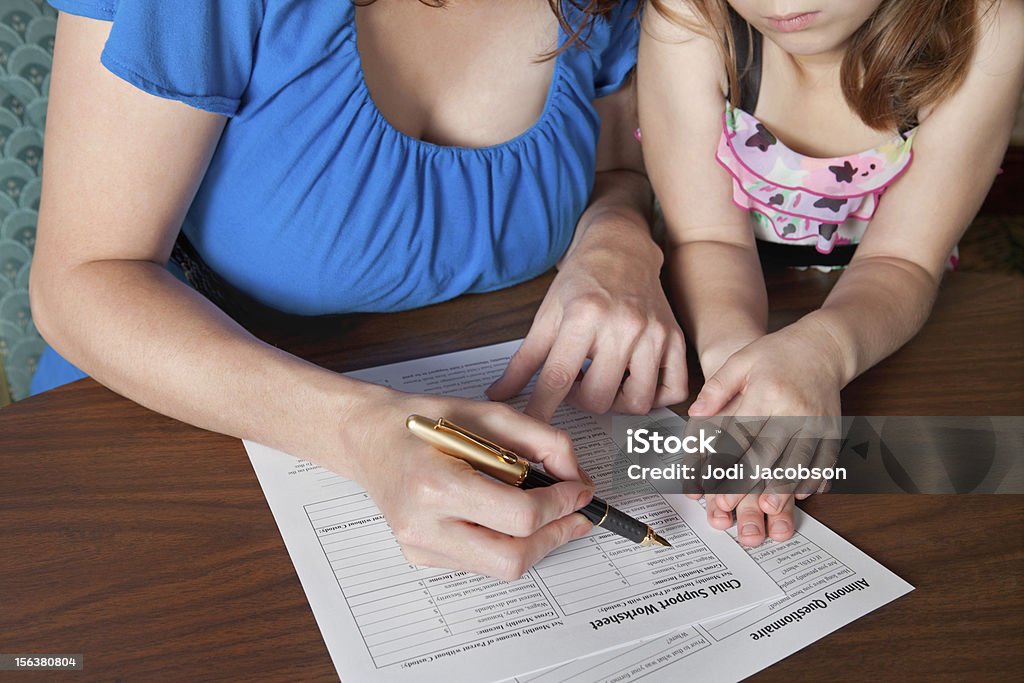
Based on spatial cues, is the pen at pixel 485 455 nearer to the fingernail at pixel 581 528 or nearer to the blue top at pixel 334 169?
the fingernail at pixel 581 528

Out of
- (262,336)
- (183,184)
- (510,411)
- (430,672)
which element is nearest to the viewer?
(430,672)

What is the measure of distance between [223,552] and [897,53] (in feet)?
2.80

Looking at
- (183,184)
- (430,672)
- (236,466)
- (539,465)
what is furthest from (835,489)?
(183,184)

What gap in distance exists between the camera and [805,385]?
34.2 inches

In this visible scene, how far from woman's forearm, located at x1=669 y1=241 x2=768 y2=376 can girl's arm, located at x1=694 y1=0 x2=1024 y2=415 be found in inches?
2.6

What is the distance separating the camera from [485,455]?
2.26 feet

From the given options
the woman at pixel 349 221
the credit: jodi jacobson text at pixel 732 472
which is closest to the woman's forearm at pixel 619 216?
the woman at pixel 349 221

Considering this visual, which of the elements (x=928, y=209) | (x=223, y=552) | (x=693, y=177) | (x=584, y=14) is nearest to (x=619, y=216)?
(x=693, y=177)

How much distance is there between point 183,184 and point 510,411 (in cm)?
38

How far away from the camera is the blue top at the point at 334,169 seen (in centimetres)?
82

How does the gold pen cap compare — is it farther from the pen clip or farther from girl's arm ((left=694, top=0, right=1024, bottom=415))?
girl's arm ((left=694, top=0, right=1024, bottom=415))

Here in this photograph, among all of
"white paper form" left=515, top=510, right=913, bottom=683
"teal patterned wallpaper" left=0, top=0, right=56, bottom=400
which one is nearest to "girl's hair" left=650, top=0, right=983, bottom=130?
"white paper form" left=515, top=510, right=913, bottom=683

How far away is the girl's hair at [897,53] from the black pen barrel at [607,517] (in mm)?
605

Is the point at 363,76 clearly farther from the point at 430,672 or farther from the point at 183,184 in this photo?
the point at 430,672
